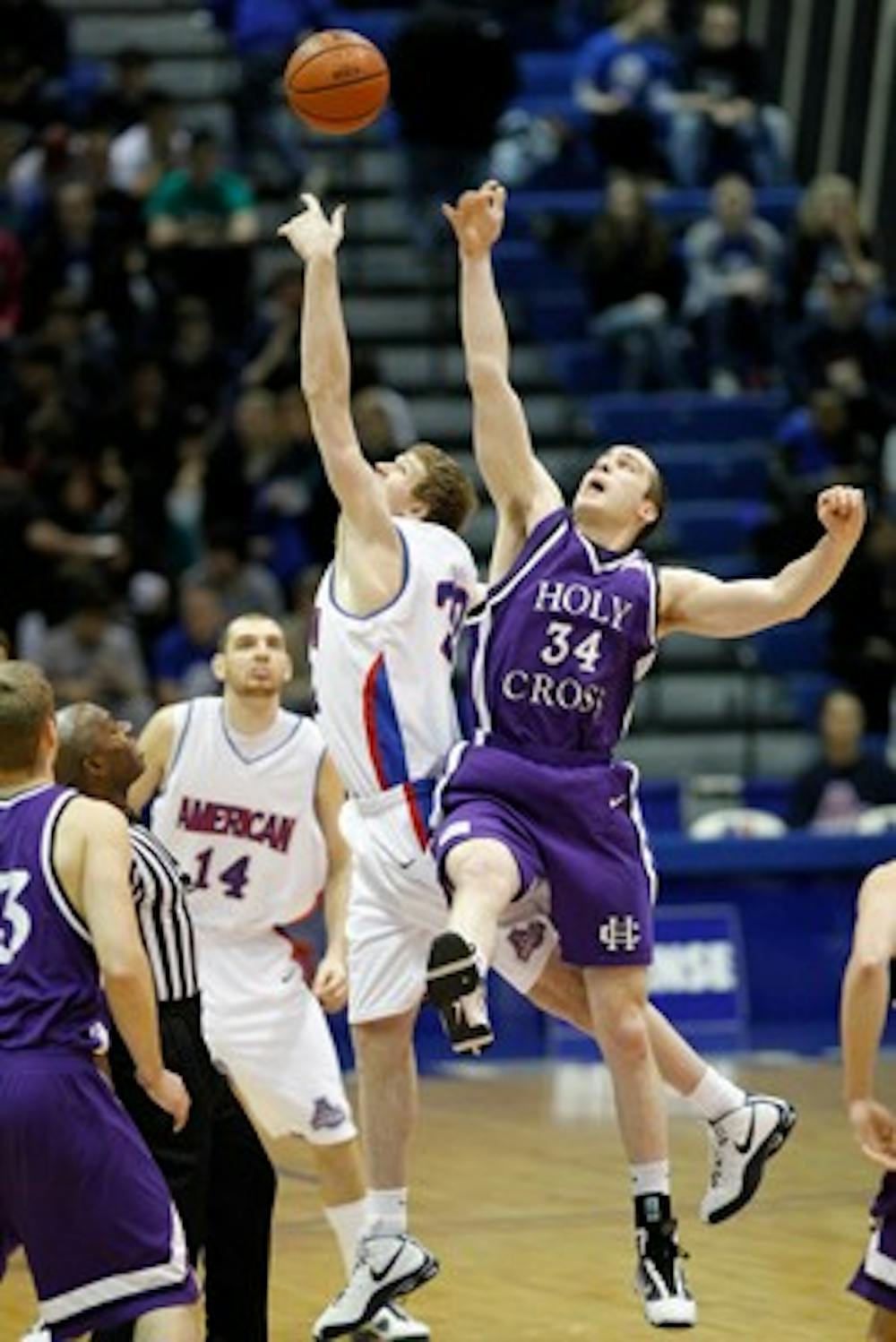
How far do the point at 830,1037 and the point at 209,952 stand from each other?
7205 mm

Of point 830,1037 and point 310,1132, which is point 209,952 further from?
point 830,1037

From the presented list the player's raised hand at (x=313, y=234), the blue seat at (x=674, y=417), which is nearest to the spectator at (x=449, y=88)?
the blue seat at (x=674, y=417)

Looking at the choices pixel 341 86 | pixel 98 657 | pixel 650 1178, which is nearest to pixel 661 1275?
pixel 650 1178

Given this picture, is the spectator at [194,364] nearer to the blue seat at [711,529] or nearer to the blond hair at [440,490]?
the blue seat at [711,529]

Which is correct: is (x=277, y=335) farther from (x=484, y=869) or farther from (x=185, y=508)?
(x=484, y=869)

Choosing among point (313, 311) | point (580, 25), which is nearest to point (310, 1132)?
point (313, 311)

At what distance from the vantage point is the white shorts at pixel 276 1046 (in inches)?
390

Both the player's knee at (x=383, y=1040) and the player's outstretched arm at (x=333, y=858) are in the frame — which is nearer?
the player's knee at (x=383, y=1040)

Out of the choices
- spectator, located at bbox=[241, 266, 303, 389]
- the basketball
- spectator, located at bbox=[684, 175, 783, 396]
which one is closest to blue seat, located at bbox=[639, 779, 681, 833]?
spectator, located at bbox=[241, 266, 303, 389]

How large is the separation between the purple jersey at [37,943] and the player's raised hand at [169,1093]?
0.66ft

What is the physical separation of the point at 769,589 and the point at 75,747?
2.08 metres

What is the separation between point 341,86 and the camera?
991 cm

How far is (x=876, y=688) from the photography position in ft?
63.7

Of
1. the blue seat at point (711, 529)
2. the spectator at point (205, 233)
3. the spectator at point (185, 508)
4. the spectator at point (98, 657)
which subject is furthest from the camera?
the blue seat at point (711, 529)
